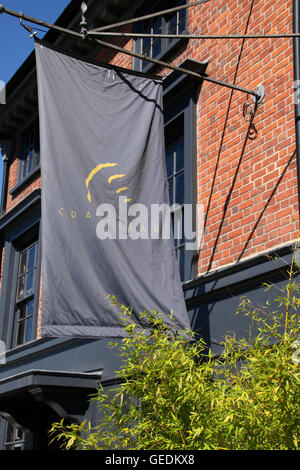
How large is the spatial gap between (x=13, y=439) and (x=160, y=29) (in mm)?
7462

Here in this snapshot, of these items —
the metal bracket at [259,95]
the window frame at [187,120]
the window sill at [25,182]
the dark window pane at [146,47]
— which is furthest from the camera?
the window sill at [25,182]

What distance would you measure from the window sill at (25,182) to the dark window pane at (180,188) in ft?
15.7

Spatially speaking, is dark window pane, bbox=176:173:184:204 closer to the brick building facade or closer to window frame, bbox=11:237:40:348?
the brick building facade

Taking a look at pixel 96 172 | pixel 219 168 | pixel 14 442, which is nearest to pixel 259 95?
pixel 219 168

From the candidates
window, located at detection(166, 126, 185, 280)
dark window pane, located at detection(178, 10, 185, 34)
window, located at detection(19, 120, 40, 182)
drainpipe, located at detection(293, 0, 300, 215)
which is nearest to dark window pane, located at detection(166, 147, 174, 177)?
window, located at detection(166, 126, 185, 280)

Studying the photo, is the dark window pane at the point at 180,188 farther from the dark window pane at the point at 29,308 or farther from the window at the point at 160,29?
the dark window pane at the point at 29,308

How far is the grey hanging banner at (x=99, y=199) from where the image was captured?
5.30 meters

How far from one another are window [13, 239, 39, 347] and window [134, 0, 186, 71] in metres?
4.42

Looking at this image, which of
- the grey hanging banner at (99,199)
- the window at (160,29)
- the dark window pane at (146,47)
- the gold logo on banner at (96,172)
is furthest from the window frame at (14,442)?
the dark window pane at (146,47)

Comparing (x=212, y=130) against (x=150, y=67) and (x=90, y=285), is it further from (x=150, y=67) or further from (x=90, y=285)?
(x=90, y=285)

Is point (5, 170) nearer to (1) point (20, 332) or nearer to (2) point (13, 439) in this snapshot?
(1) point (20, 332)

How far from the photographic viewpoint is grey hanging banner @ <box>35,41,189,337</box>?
530 cm

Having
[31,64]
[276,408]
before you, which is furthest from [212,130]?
[31,64]

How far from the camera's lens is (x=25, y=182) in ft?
42.4
